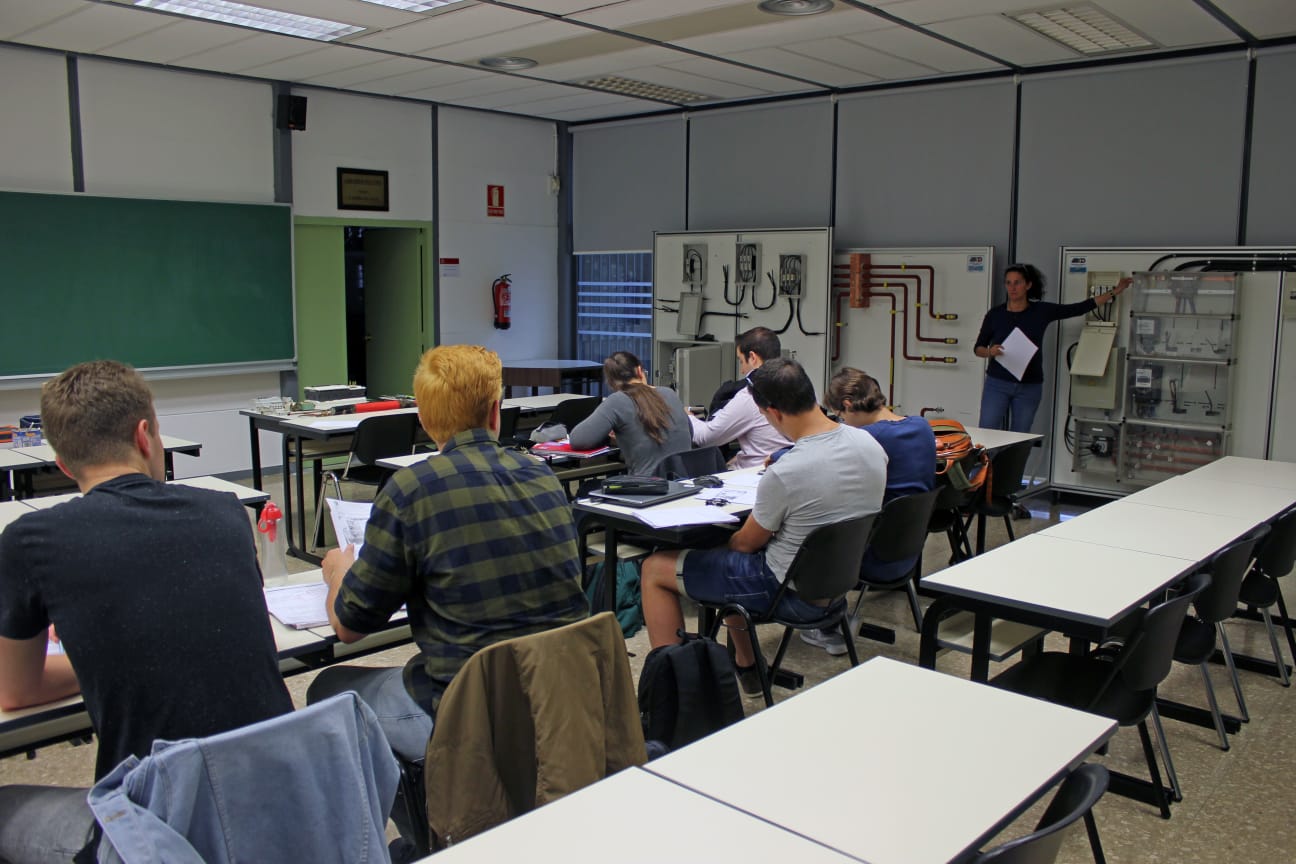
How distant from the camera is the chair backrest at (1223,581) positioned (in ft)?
10.1

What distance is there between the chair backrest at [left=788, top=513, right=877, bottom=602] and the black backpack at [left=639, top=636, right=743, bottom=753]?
110 centimetres

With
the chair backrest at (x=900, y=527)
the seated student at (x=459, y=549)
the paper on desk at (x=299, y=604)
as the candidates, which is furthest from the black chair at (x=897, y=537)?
the paper on desk at (x=299, y=604)

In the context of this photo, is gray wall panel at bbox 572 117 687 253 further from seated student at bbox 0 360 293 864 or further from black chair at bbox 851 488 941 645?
seated student at bbox 0 360 293 864

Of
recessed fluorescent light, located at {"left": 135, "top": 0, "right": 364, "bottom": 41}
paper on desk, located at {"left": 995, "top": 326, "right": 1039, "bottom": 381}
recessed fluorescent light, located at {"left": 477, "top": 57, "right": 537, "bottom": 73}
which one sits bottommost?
paper on desk, located at {"left": 995, "top": 326, "right": 1039, "bottom": 381}

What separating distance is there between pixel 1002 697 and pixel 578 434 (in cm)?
283

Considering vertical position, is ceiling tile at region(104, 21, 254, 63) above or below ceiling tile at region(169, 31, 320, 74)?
below

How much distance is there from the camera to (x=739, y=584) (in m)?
3.40

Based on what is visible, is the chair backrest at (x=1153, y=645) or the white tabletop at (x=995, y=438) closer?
the chair backrest at (x=1153, y=645)

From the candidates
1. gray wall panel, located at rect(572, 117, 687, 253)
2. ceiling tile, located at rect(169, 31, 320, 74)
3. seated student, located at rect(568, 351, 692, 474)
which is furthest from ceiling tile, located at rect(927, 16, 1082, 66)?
ceiling tile, located at rect(169, 31, 320, 74)

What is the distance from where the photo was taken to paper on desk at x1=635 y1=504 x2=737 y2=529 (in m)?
3.43

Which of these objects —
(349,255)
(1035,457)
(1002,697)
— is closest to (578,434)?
(1002,697)

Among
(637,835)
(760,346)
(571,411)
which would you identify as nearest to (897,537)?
(760,346)

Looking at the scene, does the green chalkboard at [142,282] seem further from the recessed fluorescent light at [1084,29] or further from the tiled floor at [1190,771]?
the recessed fluorescent light at [1084,29]

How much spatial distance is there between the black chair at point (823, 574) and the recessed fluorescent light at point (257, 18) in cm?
424
